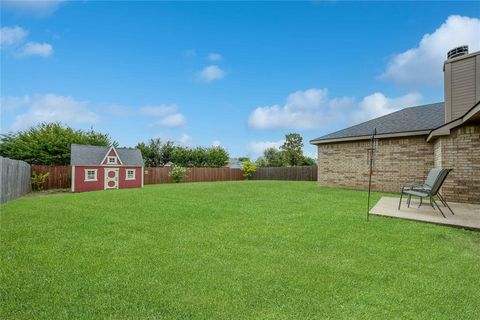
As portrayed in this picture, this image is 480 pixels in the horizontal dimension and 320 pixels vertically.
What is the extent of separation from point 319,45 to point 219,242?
38.9 ft

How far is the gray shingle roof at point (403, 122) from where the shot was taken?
11781 millimetres

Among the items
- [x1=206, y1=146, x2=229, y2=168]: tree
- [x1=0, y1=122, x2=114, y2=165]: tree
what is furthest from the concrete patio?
[x1=206, y1=146, x2=229, y2=168]: tree

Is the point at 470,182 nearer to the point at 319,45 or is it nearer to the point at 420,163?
the point at 420,163

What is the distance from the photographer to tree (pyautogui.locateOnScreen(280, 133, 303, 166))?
3641cm

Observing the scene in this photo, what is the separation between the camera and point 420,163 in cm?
1138

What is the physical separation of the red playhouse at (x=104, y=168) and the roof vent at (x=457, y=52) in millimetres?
21736

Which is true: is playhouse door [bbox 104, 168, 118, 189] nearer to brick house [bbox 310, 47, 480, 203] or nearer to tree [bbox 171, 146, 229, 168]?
tree [bbox 171, 146, 229, 168]

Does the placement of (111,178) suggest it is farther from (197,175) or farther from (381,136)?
(381,136)

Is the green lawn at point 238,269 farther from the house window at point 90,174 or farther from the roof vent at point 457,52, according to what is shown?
the house window at point 90,174

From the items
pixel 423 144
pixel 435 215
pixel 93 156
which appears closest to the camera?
pixel 435 215

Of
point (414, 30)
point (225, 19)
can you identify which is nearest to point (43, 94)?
point (225, 19)

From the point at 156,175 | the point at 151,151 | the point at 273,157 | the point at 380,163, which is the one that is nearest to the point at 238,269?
the point at 380,163

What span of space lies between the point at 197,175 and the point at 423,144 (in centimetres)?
2190

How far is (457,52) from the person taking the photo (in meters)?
10.5
